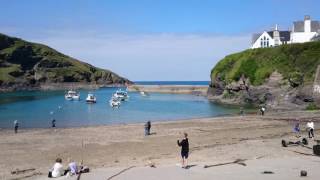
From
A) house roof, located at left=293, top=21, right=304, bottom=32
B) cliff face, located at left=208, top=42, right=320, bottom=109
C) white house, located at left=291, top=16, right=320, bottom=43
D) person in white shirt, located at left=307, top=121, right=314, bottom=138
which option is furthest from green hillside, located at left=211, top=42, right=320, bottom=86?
person in white shirt, located at left=307, top=121, right=314, bottom=138

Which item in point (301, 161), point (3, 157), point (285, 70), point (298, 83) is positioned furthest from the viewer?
point (285, 70)

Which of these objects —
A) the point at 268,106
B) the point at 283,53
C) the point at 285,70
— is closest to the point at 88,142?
the point at 268,106

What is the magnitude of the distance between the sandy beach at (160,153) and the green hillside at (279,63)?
42.3 meters

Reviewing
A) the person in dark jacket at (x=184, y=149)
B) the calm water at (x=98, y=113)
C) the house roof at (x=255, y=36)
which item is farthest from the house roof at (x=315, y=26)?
the person in dark jacket at (x=184, y=149)

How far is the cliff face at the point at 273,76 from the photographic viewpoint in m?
86.5

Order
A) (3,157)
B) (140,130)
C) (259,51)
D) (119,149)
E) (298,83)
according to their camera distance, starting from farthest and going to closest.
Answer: (259,51) < (298,83) < (140,130) < (119,149) < (3,157)

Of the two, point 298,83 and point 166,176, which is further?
point 298,83

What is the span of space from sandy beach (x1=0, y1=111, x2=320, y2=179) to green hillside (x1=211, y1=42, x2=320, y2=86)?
139 feet

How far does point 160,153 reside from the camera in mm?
31125

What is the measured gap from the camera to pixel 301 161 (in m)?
23.7

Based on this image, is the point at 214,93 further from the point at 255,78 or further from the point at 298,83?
the point at 298,83

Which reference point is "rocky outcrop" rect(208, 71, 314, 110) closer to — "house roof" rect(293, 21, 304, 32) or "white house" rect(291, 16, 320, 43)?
"white house" rect(291, 16, 320, 43)

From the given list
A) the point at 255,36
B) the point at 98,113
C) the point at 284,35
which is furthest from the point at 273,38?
the point at 98,113

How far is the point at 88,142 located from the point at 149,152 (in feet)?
28.1
